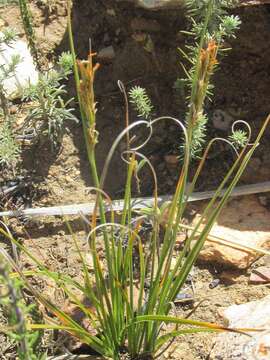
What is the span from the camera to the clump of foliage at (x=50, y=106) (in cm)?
252

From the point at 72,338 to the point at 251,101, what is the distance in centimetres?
131

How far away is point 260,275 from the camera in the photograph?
2.30 m

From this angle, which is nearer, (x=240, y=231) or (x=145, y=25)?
(x=240, y=231)

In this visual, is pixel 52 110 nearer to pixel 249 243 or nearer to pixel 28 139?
pixel 28 139

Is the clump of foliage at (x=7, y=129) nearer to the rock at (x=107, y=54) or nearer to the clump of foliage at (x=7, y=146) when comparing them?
the clump of foliage at (x=7, y=146)

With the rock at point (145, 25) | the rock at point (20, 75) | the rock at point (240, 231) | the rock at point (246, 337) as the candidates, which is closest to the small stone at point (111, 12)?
the rock at point (145, 25)

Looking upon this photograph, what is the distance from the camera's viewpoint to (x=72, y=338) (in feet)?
7.18

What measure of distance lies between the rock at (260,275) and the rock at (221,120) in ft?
2.22

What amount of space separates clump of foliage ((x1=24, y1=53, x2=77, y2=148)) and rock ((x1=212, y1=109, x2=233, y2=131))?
62 cm

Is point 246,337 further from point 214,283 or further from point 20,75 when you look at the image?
point 20,75

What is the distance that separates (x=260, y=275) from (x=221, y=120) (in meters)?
0.75

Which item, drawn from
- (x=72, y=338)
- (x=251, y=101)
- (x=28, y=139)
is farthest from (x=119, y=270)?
(x=251, y=101)

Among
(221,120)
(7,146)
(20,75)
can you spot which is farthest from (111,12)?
(7,146)

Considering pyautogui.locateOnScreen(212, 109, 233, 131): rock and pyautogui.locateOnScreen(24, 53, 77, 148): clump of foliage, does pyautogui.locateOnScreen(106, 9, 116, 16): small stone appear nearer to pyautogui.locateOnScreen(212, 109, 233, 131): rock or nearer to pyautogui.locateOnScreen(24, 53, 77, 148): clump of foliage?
pyautogui.locateOnScreen(24, 53, 77, 148): clump of foliage
